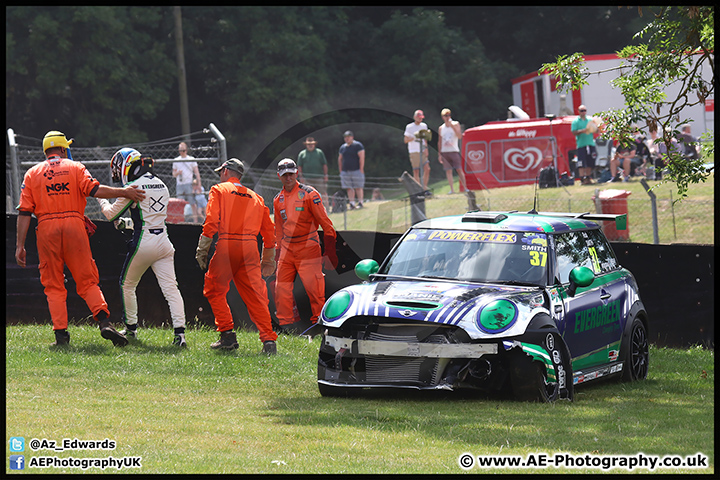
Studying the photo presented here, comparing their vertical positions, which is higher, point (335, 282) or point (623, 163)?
point (623, 163)

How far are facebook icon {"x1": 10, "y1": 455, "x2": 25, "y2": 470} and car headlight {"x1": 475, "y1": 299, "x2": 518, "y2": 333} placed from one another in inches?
146

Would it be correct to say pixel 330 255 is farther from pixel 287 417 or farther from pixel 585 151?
pixel 585 151

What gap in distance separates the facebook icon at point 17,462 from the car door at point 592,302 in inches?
183

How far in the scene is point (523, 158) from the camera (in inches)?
1055

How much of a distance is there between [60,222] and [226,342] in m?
2.20

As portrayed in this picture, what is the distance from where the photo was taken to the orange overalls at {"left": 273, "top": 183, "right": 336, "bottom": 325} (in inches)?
460

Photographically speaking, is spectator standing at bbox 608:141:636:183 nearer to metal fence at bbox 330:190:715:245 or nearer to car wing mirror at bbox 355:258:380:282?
metal fence at bbox 330:190:715:245

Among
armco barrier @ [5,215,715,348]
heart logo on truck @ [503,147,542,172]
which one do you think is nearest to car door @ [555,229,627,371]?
armco barrier @ [5,215,715,348]

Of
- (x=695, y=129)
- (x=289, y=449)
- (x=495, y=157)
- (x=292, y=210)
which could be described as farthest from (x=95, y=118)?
(x=289, y=449)

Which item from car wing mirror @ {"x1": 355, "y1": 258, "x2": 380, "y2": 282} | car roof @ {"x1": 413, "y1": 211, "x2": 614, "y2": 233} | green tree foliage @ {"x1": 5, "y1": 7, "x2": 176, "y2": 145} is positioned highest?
green tree foliage @ {"x1": 5, "y1": 7, "x2": 176, "y2": 145}

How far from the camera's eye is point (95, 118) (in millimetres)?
41938

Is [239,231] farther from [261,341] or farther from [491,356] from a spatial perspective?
[491,356]

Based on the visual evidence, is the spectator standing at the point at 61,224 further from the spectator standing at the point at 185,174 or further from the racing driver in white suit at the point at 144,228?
the spectator standing at the point at 185,174

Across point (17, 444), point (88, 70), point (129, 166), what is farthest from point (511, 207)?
point (88, 70)
